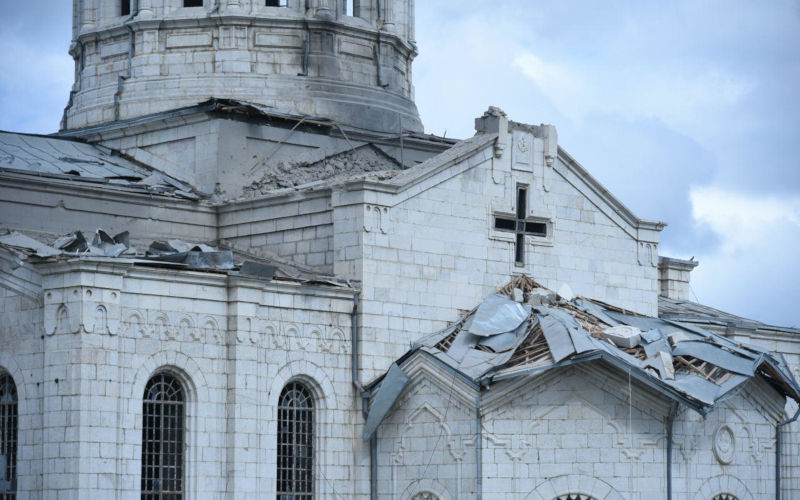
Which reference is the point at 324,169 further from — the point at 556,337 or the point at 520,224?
the point at 556,337

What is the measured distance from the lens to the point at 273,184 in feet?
149

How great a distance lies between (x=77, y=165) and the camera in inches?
1762

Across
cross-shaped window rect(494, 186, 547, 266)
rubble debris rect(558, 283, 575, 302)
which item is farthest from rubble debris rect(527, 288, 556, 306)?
cross-shaped window rect(494, 186, 547, 266)

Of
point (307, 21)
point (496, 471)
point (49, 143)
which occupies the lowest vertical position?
point (496, 471)

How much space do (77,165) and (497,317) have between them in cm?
1182

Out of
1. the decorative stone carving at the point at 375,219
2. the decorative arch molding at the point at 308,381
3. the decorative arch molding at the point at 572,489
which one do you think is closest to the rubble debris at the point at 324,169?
the decorative stone carving at the point at 375,219

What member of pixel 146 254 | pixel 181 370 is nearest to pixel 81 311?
pixel 181 370

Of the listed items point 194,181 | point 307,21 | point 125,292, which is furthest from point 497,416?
point 307,21

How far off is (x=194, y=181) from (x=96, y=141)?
4190 millimetres

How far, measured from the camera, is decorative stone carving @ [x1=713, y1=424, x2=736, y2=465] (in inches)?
1623

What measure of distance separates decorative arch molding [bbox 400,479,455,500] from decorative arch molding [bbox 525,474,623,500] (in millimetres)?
1815

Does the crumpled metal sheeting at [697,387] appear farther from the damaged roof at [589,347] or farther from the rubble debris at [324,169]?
the rubble debris at [324,169]

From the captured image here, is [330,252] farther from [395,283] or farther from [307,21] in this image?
[307,21]

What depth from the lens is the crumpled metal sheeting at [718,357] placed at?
40.6 m
